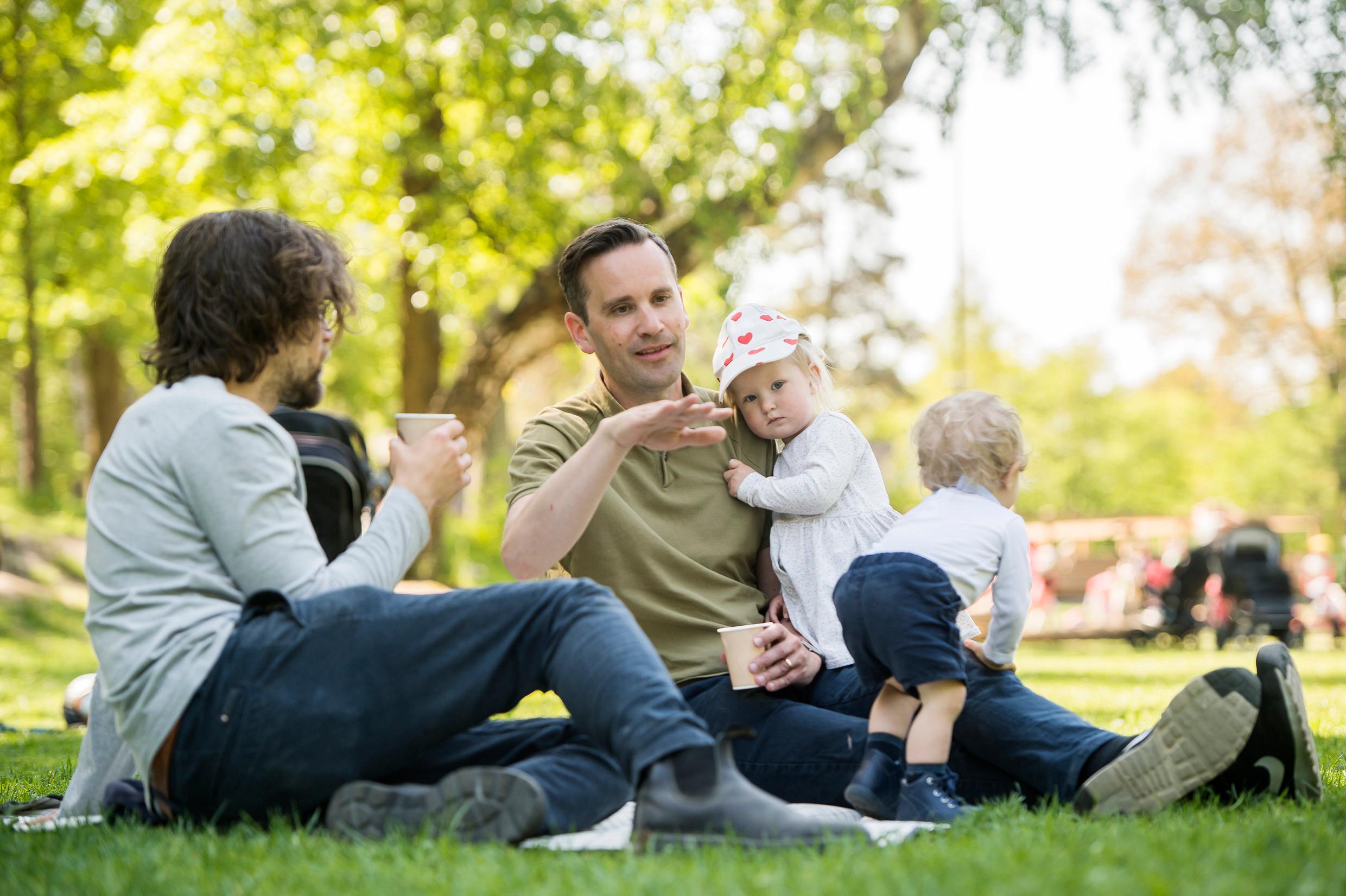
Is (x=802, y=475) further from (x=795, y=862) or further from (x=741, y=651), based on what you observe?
(x=795, y=862)

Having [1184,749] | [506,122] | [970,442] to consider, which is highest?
[506,122]

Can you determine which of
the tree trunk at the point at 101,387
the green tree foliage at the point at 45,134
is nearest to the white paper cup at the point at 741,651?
the green tree foliage at the point at 45,134

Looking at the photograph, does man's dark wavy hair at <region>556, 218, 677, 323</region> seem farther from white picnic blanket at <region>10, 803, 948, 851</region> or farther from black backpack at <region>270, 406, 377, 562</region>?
white picnic blanket at <region>10, 803, 948, 851</region>

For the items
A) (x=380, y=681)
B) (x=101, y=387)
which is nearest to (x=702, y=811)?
(x=380, y=681)

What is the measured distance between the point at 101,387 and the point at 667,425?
20.7 m

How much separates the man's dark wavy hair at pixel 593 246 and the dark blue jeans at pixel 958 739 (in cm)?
127

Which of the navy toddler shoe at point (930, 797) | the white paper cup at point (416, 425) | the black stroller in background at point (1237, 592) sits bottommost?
the black stroller in background at point (1237, 592)

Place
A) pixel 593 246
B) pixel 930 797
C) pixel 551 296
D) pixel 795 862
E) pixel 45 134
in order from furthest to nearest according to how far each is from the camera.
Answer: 1. pixel 45 134
2. pixel 551 296
3. pixel 593 246
4. pixel 930 797
5. pixel 795 862

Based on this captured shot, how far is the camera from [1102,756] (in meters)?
3.11

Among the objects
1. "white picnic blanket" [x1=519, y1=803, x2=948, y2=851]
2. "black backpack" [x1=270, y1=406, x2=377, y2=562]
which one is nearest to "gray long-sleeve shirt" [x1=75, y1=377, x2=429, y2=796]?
"white picnic blanket" [x1=519, y1=803, x2=948, y2=851]

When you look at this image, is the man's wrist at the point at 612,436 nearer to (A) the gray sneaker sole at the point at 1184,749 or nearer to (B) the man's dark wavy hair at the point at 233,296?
(B) the man's dark wavy hair at the point at 233,296

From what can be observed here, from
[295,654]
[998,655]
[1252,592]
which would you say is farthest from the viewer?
[1252,592]

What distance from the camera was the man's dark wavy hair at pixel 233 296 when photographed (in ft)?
9.07

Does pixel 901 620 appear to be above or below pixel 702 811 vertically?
above
